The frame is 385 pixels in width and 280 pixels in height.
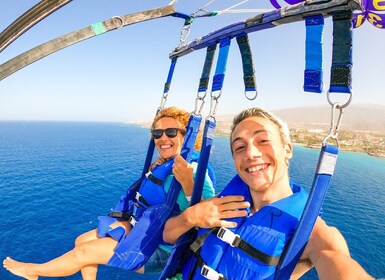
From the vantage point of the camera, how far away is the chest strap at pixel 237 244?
1640mm

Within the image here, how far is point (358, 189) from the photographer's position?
32.7 m

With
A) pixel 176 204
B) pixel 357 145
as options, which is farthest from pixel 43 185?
pixel 357 145

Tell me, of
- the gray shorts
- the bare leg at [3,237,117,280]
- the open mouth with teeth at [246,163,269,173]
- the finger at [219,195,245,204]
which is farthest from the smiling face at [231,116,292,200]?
the bare leg at [3,237,117,280]

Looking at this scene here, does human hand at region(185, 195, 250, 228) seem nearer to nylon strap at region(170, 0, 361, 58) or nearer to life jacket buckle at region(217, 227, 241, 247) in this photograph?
life jacket buckle at region(217, 227, 241, 247)

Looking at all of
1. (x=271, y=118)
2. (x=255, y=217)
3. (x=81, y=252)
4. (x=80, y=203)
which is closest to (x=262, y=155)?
(x=271, y=118)

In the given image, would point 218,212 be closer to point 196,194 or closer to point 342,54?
point 196,194

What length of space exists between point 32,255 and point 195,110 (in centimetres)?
1709

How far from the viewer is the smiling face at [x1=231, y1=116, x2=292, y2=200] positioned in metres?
1.85

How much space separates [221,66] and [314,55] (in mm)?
1035

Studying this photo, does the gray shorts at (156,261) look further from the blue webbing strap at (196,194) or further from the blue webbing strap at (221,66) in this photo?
the blue webbing strap at (221,66)

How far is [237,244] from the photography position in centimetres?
184

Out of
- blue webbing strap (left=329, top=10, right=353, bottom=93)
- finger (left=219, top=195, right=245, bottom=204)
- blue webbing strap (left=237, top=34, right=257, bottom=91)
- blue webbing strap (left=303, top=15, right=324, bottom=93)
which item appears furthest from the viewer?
blue webbing strap (left=237, top=34, right=257, bottom=91)

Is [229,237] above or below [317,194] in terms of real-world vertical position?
below

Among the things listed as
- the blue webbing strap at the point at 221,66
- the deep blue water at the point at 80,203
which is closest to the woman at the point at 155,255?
the blue webbing strap at the point at 221,66
